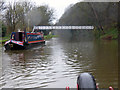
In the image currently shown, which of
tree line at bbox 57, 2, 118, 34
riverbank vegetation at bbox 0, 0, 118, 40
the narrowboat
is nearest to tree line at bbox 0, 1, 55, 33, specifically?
riverbank vegetation at bbox 0, 0, 118, 40

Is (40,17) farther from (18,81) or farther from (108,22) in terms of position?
(18,81)

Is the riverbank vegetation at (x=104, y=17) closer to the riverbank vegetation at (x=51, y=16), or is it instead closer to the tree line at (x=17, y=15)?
the riverbank vegetation at (x=51, y=16)

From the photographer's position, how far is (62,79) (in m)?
6.64

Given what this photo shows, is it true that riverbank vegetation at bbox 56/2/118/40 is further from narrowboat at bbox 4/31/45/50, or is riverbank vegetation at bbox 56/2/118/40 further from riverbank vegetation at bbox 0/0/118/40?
narrowboat at bbox 4/31/45/50

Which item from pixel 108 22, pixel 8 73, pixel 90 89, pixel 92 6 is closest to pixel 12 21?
pixel 92 6

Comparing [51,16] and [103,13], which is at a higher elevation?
[51,16]

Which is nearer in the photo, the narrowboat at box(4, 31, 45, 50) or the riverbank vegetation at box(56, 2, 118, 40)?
the narrowboat at box(4, 31, 45, 50)

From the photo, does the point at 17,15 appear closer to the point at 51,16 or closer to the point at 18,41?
the point at 18,41

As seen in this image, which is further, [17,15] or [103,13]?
[103,13]

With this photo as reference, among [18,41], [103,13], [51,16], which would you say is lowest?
[18,41]

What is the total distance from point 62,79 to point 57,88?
1.08 m

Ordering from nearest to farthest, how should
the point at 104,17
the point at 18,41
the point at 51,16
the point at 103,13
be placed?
the point at 18,41 < the point at 103,13 < the point at 104,17 < the point at 51,16

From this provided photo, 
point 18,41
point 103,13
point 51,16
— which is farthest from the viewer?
point 51,16

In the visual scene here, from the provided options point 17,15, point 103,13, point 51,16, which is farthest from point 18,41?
point 51,16
